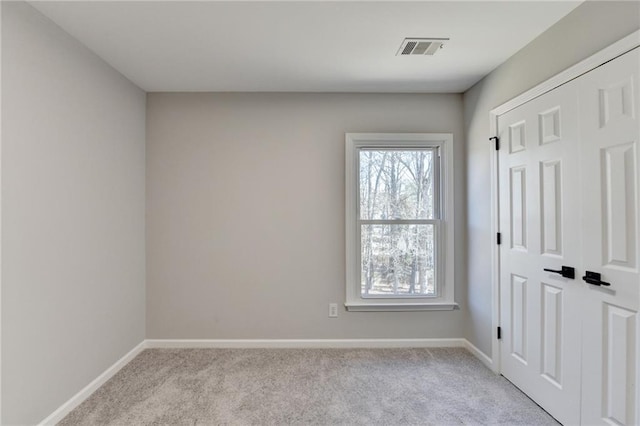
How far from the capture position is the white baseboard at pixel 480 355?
2627 millimetres

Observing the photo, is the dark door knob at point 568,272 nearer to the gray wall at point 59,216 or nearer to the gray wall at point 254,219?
the gray wall at point 254,219

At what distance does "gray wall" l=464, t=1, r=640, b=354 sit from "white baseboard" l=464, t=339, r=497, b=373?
41 millimetres

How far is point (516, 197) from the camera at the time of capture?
2.35m

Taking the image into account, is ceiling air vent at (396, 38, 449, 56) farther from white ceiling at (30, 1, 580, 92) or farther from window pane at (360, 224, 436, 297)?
window pane at (360, 224, 436, 297)

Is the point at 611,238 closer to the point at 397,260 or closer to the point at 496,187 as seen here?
the point at 496,187

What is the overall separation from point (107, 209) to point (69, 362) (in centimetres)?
112

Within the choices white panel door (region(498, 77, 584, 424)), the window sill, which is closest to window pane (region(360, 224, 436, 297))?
the window sill

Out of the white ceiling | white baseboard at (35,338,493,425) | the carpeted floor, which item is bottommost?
the carpeted floor

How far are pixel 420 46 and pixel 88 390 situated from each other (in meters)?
3.48

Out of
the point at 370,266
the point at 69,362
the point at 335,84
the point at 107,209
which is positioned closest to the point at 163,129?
the point at 107,209

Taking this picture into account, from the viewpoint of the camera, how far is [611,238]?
1627 millimetres

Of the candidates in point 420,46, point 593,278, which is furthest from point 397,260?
point 420,46

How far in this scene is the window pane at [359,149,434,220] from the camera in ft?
10.3

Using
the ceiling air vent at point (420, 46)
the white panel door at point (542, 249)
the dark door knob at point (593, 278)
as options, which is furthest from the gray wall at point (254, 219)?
the dark door knob at point (593, 278)
